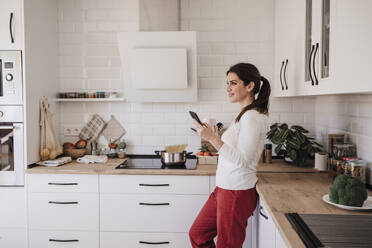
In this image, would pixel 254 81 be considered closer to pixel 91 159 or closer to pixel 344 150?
pixel 344 150

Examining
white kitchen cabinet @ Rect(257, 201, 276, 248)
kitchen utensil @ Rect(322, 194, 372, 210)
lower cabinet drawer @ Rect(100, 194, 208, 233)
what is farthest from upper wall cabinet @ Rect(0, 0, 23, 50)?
kitchen utensil @ Rect(322, 194, 372, 210)

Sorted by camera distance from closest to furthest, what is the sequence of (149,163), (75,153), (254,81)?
(254,81)
(149,163)
(75,153)

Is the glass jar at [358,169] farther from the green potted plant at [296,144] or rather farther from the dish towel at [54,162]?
the dish towel at [54,162]

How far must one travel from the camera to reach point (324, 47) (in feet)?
6.16

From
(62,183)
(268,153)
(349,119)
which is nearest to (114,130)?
(62,183)

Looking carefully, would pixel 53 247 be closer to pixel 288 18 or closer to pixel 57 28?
pixel 57 28

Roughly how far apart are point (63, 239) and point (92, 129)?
3.49 feet

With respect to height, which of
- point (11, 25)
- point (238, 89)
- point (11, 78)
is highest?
point (11, 25)

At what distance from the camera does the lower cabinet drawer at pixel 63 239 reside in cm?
276

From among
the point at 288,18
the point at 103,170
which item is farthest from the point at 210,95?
the point at 103,170

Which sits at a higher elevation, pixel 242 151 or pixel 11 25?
pixel 11 25

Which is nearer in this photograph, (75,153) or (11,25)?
(11,25)

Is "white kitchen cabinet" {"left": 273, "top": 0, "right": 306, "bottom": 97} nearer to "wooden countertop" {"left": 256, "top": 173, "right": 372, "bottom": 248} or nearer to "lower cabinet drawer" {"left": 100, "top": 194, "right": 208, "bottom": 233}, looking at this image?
"wooden countertop" {"left": 256, "top": 173, "right": 372, "bottom": 248}

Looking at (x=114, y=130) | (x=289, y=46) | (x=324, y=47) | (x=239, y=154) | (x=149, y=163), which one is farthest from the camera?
(x=114, y=130)
